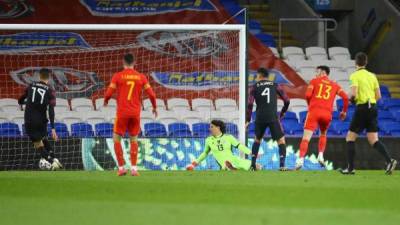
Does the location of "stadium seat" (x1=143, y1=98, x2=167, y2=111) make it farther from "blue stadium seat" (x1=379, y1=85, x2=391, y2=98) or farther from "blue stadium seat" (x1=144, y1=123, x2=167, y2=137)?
"blue stadium seat" (x1=379, y1=85, x2=391, y2=98)

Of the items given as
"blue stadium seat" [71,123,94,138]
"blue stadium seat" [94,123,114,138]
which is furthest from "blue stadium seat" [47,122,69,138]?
"blue stadium seat" [94,123,114,138]

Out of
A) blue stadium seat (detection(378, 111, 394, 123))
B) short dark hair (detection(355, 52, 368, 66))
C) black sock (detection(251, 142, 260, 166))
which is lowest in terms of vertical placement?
black sock (detection(251, 142, 260, 166))

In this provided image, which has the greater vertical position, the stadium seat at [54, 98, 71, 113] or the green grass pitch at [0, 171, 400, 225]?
the stadium seat at [54, 98, 71, 113]

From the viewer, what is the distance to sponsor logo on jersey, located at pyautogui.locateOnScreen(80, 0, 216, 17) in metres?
25.9

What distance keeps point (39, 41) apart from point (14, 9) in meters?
2.64

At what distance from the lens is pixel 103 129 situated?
2061 cm

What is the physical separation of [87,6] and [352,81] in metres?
12.1

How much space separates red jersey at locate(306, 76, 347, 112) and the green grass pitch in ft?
7.90

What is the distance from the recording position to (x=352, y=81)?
1524cm

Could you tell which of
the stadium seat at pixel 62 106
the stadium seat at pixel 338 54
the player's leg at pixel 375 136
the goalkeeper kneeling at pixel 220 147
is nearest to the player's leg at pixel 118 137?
the goalkeeper kneeling at pixel 220 147

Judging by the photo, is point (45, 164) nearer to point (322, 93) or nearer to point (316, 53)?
point (322, 93)

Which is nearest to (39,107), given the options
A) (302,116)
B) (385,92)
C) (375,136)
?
(375,136)

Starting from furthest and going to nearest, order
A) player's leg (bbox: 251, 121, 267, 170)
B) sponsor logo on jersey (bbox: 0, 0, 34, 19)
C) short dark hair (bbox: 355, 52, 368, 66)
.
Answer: sponsor logo on jersey (bbox: 0, 0, 34, 19) < player's leg (bbox: 251, 121, 267, 170) < short dark hair (bbox: 355, 52, 368, 66)

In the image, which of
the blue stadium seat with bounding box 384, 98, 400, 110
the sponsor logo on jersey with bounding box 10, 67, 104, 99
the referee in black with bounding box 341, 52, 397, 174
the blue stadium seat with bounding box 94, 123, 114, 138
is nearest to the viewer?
the referee in black with bounding box 341, 52, 397, 174
